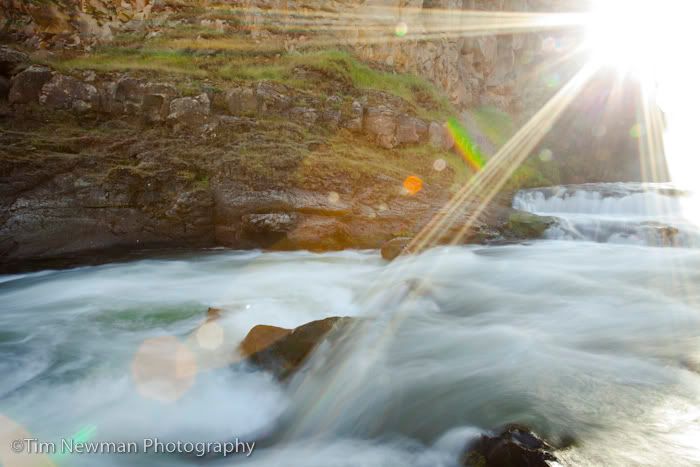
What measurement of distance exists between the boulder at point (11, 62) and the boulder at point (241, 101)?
4.59 m

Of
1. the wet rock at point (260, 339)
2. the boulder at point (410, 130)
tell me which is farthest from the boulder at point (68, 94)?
the wet rock at point (260, 339)

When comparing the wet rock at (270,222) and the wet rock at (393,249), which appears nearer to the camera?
the wet rock at (393,249)

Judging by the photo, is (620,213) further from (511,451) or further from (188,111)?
(511,451)

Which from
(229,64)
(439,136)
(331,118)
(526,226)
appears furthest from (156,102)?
(526,226)

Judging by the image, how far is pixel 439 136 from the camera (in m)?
12.8

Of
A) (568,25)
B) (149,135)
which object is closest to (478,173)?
(149,135)

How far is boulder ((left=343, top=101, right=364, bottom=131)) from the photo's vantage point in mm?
11323

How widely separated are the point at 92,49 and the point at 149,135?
459 cm

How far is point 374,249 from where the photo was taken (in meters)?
8.72

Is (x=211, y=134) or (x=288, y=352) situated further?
(x=211, y=134)

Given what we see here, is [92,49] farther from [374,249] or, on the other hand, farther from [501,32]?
[501,32]

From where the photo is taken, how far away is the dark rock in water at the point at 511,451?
81.9 inches

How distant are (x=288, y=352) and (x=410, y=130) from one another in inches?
379

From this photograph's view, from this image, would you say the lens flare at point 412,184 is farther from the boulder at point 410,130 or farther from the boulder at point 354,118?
the boulder at point 354,118
